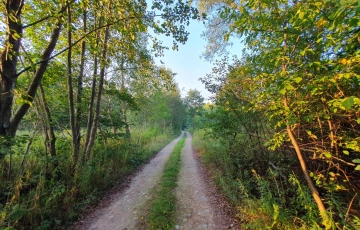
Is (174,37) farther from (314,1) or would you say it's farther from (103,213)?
(103,213)

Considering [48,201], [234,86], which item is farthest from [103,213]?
[234,86]

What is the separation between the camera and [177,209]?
412 centimetres

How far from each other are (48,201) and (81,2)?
4124mm

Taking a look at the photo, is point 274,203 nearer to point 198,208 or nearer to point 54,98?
point 198,208

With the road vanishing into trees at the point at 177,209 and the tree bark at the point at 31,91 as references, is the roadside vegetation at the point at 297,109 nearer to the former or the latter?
the road vanishing into trees at the point at 177,209

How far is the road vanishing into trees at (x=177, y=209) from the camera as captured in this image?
3.57 metres

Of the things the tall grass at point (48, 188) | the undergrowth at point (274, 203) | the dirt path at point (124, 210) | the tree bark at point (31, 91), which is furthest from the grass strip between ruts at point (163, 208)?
the tree bark at point (31, 91)

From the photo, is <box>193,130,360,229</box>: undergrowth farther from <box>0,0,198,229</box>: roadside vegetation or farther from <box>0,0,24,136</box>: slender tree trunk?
<box>0,0,24,136</box>: slender tree trunk

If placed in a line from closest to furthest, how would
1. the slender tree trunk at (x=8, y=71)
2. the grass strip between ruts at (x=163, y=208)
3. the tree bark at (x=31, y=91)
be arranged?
the slender tree trunk at (x=8, y=71), the tree bark at (x=31, y=91), the grass strip between ruts at (x=163, y=208)

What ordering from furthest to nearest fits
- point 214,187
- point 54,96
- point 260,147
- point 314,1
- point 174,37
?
point 54,96 → point 214,187 → point 260,147 → point 174,37 → point 314,1

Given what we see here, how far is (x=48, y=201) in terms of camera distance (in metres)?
3.47

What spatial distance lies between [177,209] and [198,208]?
1.84 ft

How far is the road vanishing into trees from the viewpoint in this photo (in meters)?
3.57

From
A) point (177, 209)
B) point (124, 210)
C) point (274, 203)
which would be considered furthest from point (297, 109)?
point (124, 210)
